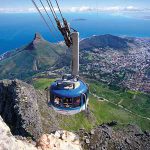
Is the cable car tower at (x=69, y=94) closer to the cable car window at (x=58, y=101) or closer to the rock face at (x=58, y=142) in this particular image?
the cable car window at (x=58, y=101)

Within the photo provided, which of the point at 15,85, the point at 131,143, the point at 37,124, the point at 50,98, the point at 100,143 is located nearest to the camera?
the point at 50,98

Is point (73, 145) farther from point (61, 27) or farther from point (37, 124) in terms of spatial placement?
point (37, 124)

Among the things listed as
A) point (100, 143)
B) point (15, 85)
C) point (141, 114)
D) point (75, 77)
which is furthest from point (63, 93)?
point (141, 114)

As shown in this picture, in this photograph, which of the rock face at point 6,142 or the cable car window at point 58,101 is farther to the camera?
the cable car window at point 58,101

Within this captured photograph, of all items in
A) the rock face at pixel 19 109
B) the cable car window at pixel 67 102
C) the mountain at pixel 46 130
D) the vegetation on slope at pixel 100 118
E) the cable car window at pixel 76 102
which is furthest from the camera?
the vegetation on slope at pixel 100 118

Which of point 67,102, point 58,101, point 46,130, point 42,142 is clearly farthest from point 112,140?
point 67,102

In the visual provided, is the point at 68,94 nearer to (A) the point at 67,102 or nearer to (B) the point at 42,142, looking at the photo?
(A) the point at 67,102

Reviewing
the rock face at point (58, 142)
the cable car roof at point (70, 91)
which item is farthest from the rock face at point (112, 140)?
the cable car roof at point (70, 91)
